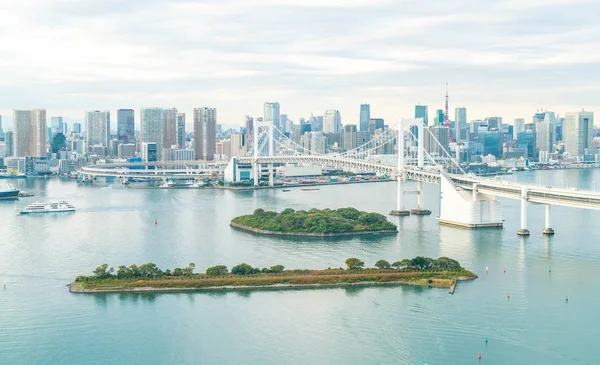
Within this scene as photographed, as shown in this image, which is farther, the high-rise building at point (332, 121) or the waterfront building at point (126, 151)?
the high-rise building at point (332, 121)

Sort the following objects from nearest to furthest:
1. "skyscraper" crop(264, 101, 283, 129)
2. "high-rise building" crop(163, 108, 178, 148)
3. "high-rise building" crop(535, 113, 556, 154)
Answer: "high-rise building" crop(163, 108, 178, 148)
"high-rise building" crop(535, 113, 556, 154)
"skyscraper" crop(264, 101, 283, 129)

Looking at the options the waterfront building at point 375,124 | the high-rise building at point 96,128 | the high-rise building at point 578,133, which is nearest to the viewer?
the high-rise building at point 578,133

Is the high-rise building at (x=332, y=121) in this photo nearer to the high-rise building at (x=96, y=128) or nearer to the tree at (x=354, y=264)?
the high-rise building at (x=96, y=128)

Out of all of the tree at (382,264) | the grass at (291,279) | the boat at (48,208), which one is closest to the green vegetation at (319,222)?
the tree at (382,264)

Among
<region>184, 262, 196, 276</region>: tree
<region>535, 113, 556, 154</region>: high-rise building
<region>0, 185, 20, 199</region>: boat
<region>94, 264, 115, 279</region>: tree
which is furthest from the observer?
<region>535, 113, 556, 154</region>: high-rise building

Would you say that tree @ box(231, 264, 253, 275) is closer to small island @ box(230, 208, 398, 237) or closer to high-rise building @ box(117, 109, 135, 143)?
small island @ box(230, 208, 398, 237)

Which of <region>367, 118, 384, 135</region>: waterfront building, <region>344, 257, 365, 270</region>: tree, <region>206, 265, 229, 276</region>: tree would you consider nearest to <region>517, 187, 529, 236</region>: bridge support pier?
<region>344, 257, 365, 270</region>: tree
